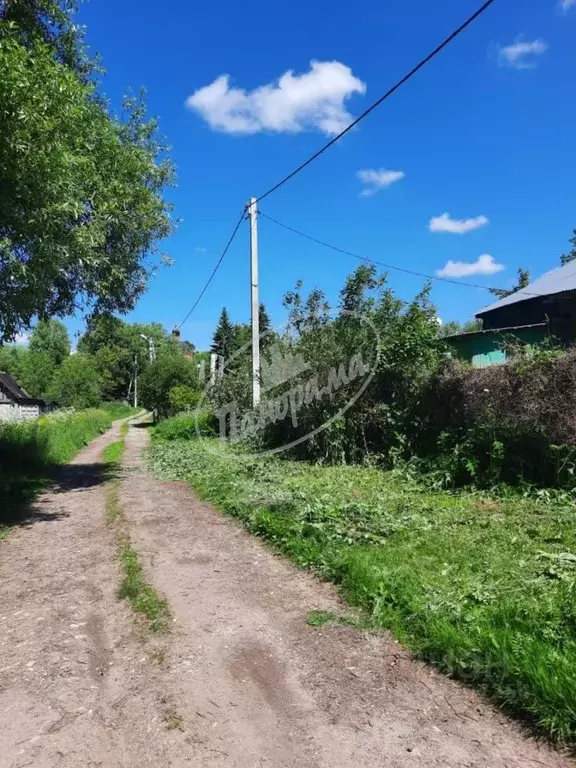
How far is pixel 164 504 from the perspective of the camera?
985 centimetres

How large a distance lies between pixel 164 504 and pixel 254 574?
4.64 metres

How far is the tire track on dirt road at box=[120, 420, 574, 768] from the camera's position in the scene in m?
2.71

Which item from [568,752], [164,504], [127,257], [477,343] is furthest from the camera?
[477,343]

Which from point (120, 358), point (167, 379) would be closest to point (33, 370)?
point (120, 358)

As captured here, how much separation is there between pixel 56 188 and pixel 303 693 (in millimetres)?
6632

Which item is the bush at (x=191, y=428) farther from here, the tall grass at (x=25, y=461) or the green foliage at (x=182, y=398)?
the tall grass at (x=25, y=461)

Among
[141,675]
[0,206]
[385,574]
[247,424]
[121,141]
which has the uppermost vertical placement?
[121,141]

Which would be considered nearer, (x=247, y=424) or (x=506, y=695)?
(x=506, y=695)

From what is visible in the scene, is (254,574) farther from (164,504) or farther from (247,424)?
(247,424)

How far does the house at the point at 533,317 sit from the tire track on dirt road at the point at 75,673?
12.8 meters

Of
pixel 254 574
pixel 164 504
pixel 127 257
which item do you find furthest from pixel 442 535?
pixel 127 257

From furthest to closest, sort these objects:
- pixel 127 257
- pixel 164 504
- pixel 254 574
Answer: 1. pixel 127 257
2. pixel 164 504
3. pixel 254 574

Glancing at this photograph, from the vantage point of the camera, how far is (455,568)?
16.3ft

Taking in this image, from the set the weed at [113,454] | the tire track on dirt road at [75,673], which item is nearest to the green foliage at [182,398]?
the weed at [113,454]
